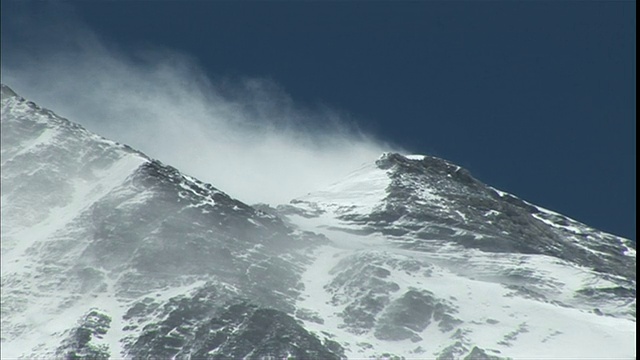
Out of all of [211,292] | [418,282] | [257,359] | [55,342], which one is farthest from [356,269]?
[55,342]

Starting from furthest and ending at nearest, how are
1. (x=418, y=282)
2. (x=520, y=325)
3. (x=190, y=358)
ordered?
(x=418, y=282)
(x=520, y=325)
(x=190, y=358)

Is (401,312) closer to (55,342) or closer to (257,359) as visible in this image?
(257,359)

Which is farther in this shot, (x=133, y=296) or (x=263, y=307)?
(x=133, y=296)

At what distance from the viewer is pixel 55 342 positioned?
16075 centimetres

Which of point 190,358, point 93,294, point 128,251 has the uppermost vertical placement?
point 128,251

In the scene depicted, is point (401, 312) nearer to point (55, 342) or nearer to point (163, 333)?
point (163, 333)

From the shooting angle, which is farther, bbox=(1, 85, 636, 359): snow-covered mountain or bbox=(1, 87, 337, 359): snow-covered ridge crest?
bbox=(1, 85, 636, 359): snow-covered mountain

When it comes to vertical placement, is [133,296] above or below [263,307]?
above

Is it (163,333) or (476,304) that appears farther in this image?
(476,304)

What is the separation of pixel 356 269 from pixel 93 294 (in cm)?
3953

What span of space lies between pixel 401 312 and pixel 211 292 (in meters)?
26.2

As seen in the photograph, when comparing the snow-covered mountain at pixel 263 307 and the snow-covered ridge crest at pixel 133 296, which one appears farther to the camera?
the snow-covered mountain at pixel 263 307

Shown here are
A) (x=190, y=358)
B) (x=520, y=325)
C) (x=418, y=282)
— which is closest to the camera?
(x=190, y=358)

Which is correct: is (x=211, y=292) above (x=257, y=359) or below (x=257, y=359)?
above
